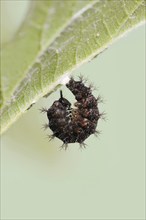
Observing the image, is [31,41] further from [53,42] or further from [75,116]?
[75,116]

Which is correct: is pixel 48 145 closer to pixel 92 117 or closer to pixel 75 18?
pixel 92 117

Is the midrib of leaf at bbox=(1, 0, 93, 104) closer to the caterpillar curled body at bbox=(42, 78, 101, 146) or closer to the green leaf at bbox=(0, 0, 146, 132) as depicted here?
the green leaf at bbox=(0, 0, 146, 132)

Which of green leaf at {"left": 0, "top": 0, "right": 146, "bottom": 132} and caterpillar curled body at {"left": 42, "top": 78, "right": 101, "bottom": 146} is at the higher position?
green leaf at {"left": 0, "top": 0, "right": 146, "bottom": 132}

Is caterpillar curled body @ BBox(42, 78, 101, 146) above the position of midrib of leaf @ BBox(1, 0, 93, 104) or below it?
below

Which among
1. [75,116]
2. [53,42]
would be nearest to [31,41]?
[53,42]

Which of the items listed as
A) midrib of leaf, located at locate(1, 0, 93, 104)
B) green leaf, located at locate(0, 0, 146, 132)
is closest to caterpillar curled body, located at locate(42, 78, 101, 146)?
green leaf, located at locate(0, 0, 146, 132)

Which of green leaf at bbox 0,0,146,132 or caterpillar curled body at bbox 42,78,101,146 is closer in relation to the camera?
green leaf at bbox 0,0,146,132
